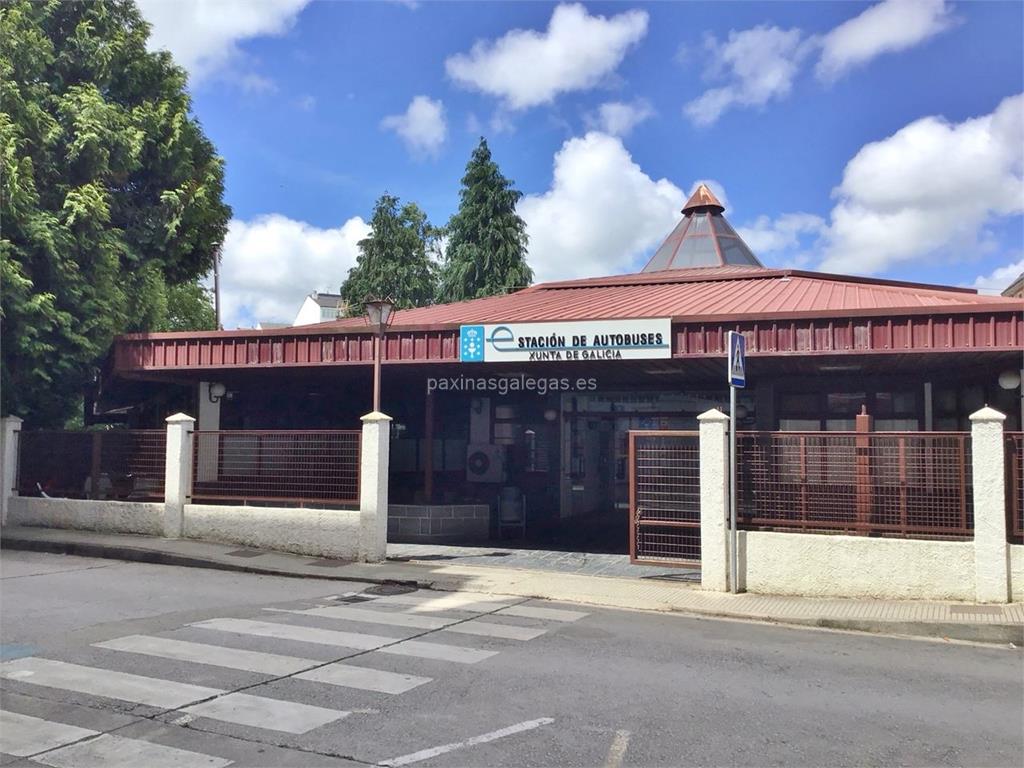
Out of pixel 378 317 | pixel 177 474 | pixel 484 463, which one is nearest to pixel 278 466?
pixel 177 474

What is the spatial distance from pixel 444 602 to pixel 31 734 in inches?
201

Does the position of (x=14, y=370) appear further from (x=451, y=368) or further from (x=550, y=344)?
(x=550, y=344)

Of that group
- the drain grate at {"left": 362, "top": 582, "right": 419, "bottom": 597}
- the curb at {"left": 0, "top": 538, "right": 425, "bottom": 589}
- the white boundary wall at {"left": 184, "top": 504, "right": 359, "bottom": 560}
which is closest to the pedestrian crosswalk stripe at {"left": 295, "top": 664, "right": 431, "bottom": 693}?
the drain grate at {"left": 362, "top": 582, "right": 419, "bottom": 597}

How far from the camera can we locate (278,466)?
1338 cm

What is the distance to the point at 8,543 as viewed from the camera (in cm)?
1386

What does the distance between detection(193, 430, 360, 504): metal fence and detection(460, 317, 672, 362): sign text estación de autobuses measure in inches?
94.3

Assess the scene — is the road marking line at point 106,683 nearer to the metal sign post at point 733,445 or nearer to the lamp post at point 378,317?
the metal sign post at point 733,445

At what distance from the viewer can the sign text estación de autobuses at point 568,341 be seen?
12.1m

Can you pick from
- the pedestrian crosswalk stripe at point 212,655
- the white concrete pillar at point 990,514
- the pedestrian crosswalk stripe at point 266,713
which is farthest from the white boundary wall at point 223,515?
the white concrete pillar at point 990,514

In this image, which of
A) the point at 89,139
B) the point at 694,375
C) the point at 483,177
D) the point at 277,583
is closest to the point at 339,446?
the point at 277,583

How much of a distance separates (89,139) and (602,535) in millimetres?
Answer: 12257

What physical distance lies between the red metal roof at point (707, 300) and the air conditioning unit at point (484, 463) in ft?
10.7

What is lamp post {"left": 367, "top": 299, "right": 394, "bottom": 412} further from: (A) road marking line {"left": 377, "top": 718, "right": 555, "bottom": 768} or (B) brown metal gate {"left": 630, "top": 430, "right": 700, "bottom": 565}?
(A) road marking line {"left": 377, "top": 718, "right": 555, "bottom": 768}

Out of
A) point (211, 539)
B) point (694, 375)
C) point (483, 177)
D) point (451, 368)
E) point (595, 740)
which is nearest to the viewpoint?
point (595, 740)
